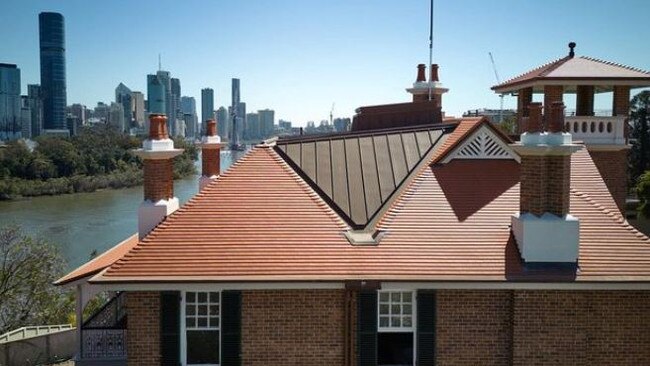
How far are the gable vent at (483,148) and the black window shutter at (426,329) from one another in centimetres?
379

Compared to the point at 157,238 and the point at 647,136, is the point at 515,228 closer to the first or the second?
the point at 157,238

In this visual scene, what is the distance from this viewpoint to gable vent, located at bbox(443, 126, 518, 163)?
12.7 metres

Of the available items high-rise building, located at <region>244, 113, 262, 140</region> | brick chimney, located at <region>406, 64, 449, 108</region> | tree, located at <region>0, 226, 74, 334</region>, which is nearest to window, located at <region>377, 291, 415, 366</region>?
brick chimney, located at <region>406, 64, 449, 108</region>

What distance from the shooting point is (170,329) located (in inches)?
384

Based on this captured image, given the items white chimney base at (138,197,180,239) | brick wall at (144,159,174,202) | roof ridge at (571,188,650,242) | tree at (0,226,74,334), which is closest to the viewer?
roof ridge at (571,188,650,242)

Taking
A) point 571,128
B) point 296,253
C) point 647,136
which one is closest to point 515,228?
point 296,253

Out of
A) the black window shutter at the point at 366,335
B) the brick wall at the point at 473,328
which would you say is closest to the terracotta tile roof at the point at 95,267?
the black window shutter at the point at 366,335

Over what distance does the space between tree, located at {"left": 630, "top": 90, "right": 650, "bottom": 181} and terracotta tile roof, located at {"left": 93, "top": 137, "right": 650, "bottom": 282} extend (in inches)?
1793

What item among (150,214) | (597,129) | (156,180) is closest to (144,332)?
(150,214)

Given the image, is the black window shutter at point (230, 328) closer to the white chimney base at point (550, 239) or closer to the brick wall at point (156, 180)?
the brick wall at point (156, 180)

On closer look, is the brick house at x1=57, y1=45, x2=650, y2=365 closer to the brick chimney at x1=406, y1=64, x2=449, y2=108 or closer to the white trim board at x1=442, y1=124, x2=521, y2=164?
the white trim board at x1=442, y1=124, x2=521, y2=164

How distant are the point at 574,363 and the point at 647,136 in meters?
49.4

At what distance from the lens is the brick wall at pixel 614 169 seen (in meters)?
16.8

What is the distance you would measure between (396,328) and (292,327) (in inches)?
65.0
